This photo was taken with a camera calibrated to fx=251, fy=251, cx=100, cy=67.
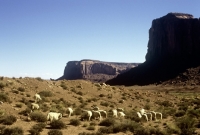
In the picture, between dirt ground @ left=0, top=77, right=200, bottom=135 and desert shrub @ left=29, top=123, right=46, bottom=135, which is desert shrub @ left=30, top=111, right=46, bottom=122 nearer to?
dirt ground @ left=0, top=77, right=200, bottom=135

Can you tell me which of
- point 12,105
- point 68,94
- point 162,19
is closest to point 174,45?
point 162,19

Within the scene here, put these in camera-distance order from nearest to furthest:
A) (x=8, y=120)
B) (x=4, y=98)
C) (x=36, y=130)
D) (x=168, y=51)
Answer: (x=36, y=130) < (x=8, y=120) < (x=4, y=98) < (x=168, y=51)

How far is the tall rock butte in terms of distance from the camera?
104 meters

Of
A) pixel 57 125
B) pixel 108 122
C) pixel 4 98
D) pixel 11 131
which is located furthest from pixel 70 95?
pixel 11 131

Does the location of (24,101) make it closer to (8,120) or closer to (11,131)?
(8,120)

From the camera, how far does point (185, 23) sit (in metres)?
124

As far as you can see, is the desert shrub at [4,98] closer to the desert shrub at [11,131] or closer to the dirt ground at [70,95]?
the dirt ground at [70,95]

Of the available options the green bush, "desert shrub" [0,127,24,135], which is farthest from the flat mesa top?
"desert shrub" [0,127,24,135]

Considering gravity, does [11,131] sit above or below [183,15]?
below

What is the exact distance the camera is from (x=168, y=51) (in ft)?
398

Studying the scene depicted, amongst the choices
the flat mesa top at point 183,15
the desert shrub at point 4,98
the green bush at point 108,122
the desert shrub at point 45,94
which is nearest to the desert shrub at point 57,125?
the green bush at point 108,122

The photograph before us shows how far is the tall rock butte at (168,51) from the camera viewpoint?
104 metres

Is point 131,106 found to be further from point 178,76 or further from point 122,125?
point 178,76

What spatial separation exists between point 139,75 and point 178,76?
1972cm
